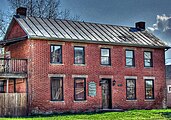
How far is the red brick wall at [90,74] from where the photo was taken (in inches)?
1230

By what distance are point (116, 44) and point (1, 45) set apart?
10066 millimetres

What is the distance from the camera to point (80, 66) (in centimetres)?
3356

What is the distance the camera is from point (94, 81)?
3409cm

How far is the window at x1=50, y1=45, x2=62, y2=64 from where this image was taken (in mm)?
32312

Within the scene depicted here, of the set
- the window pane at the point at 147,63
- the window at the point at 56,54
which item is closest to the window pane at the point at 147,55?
the window pane at the point at 147,63

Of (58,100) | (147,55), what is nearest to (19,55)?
(58,100)

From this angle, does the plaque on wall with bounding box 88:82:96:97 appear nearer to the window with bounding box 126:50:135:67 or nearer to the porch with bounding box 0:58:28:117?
the window with bounding box 126:50:135:67

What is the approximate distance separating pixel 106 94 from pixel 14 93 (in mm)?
8500

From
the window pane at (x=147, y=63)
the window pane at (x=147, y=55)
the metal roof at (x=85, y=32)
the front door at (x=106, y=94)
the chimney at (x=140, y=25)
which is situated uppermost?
the chimney at (x=140, y=25)

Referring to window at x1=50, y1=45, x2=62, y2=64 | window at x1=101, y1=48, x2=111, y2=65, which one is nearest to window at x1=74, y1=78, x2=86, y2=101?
window at x1=50, y1=45, x2=62, y2=64

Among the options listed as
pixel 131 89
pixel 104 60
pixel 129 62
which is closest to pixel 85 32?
pixel 104 60

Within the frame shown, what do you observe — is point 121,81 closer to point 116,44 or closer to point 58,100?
point 116,44

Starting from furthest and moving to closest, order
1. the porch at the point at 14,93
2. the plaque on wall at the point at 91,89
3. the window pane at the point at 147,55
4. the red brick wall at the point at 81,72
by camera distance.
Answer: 1. the window pane at the point at 147,55
2. the plaque on wall at the point at 91,89
3. the red brick wall at the point at 81,72
4. the porch at the point at 14,93

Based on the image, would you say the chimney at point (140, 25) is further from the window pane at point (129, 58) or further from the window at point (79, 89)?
the window at point (79, 89)
